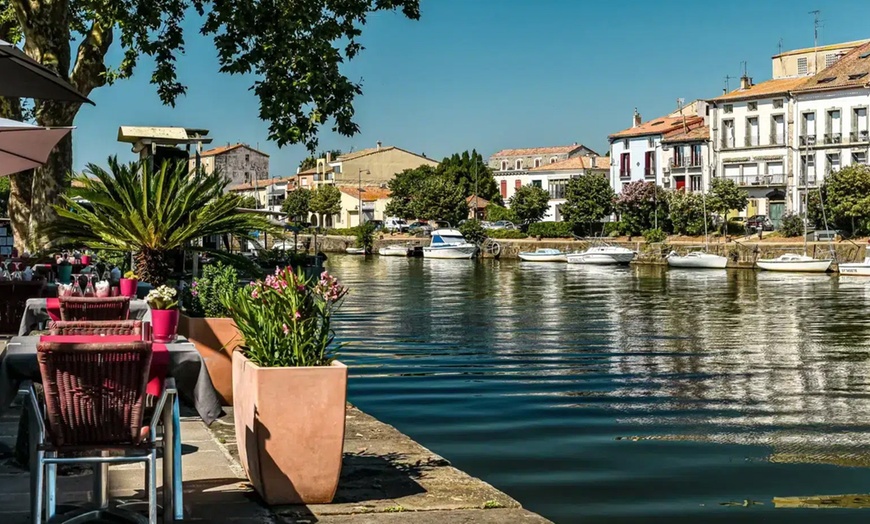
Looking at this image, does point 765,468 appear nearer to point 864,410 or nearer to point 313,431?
point 864,410

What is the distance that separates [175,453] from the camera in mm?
5934

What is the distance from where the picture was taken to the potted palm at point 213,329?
9.94 meters

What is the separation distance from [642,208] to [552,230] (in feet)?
28.7

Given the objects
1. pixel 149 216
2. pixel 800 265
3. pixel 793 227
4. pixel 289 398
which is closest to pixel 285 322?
pixel 289 398

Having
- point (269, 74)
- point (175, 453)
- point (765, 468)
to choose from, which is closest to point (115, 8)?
point (269, 74)

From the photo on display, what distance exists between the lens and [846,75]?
82562 mm

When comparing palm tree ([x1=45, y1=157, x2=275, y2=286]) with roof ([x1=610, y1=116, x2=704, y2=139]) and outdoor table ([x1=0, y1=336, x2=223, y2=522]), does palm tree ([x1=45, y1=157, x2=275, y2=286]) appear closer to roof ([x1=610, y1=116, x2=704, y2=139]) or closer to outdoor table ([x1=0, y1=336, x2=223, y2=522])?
outdoor table ([x1=0, y1=336, x2=223, y2=522])

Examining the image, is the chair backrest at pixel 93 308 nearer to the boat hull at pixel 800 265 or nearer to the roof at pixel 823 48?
→ the boat hull at pixel 800 265

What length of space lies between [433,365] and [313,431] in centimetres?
1566

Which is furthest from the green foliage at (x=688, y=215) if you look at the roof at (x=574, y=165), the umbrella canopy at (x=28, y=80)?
the umbrella canopy at (x=28, y=80)

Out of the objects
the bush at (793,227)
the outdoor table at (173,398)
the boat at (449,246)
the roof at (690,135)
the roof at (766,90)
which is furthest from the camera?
the roof at (690,135)

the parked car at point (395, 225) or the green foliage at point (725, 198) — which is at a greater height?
the green foliage at point (725, 198)

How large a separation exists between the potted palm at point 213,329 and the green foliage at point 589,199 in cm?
8073

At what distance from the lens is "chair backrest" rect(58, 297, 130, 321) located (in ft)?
28.1
